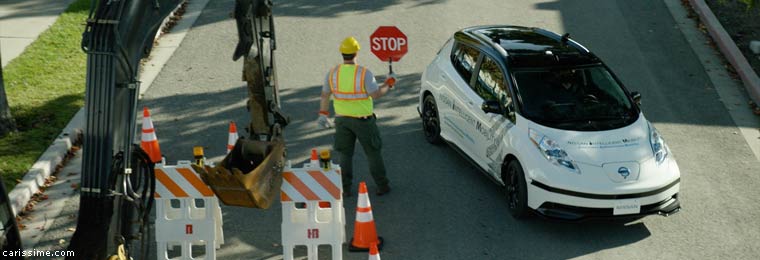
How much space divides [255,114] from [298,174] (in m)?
1.03

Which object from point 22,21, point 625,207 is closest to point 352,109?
point 625,207

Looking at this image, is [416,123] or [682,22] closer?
[416,123]

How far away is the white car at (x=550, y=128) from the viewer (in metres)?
11.2

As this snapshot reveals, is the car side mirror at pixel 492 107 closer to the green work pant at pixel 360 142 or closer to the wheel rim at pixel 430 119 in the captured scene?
the green work pant at pixel 360 142

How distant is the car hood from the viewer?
11305mm

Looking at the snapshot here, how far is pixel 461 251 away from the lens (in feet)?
36.4

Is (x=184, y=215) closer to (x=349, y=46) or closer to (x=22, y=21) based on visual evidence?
(x=349, y=46)

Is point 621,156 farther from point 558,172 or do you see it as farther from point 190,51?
point 190,51

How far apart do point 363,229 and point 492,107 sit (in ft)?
7.52

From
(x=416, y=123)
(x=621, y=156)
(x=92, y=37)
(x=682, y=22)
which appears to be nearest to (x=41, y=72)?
(x=416, y=123)

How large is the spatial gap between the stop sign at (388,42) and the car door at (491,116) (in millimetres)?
1217

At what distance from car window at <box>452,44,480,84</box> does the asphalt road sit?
44.5 inches

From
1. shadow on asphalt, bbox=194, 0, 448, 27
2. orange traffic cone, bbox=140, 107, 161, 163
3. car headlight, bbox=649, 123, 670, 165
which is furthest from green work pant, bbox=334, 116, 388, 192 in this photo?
shadow on asphalt, bbox=194, 0, 448, 27


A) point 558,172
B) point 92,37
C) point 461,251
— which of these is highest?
point 92,37
